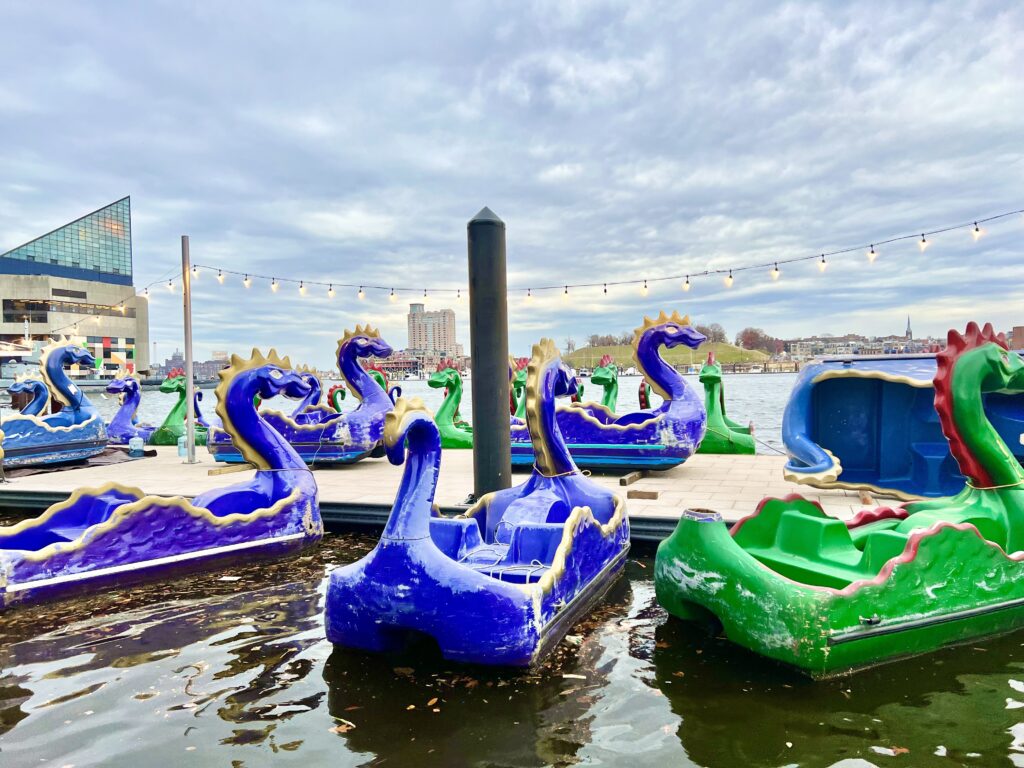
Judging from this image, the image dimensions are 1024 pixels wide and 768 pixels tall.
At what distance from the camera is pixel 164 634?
5.18 metres

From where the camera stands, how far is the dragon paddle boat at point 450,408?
50.0 ft

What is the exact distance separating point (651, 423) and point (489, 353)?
4.61 m

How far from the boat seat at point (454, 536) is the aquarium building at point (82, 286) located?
58400mm

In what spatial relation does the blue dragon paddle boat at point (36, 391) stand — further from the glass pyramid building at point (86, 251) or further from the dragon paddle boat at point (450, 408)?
the glass pyramid building at point (86, 251)

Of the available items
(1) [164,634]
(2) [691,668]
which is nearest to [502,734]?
(2) [691,668]

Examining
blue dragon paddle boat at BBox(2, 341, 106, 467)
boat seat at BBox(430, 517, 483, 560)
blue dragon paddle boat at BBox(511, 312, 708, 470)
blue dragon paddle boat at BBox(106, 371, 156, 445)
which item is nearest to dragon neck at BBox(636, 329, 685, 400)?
blue dragon paddle boat at BBox(511, 312, 708, 470)

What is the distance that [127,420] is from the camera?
16594 mm

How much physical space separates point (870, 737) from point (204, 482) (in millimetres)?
10215

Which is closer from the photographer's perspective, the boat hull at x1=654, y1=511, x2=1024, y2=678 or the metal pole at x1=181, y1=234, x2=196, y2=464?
the boat hull at x1=654, y1=511, x2=1024, y2=678

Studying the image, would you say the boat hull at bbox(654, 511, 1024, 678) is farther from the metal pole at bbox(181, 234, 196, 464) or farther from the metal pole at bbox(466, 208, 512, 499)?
the metal pole at bbox(181, 234, 196, 464)

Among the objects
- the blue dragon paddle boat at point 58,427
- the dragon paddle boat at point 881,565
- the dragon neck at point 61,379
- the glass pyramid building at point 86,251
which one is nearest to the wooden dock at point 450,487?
the blue dragon paddle boat at point 58,427

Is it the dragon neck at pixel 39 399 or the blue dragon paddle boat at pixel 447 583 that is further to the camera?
the dragon neck at pixel 39 399

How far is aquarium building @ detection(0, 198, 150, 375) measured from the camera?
188ft

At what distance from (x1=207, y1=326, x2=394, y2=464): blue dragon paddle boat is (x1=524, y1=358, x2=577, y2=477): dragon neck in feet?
22.4
